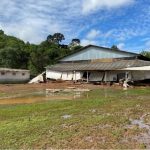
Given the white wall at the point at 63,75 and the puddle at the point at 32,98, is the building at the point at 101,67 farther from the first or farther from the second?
the puddle at the point at 32,98

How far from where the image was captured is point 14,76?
51875mm

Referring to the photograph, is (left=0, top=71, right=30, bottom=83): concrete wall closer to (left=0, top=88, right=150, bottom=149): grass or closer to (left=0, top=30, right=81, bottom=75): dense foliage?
(left=0, top=30, right=81, bottom=75): dense foliage

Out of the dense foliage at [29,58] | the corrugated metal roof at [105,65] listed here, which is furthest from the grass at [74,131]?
the dense foliage at [29,58]

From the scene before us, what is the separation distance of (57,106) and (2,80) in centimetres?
3245

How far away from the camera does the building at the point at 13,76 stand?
164 ft

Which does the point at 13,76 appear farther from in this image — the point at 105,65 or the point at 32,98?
the point at 32,98

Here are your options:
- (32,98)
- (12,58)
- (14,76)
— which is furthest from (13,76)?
(32,98)

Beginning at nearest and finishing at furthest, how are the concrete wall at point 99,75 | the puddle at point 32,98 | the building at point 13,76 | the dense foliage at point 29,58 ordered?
1. the puddle at point 32,98
2. the concrete wall at point 99,75
3. the building at point 13,76
4. the dense foliage at point 29,58

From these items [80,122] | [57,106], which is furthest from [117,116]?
[57,106]

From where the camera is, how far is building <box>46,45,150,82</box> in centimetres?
4128

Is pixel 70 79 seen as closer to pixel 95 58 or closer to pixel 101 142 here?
pixel 95 58

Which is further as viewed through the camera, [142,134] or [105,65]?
[105,65]

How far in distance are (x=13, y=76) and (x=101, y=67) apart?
53.3 feet

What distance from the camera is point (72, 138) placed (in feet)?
33.6
